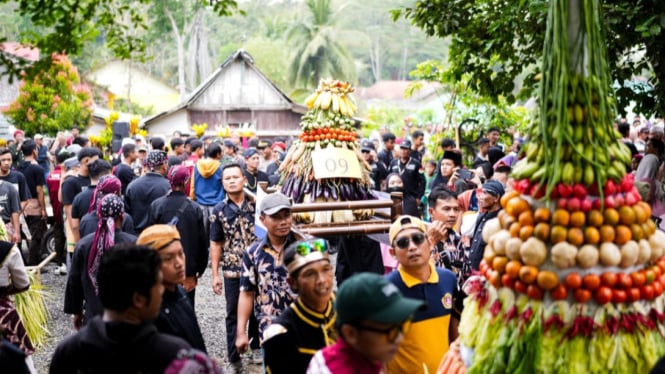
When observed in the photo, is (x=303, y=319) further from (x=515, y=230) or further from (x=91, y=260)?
(x=91, y=260)

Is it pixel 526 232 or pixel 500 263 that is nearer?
pixel 526 232

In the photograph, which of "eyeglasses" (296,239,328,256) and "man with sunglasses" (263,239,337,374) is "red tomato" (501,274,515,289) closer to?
"man with sunglasses" (263,239,337,374)

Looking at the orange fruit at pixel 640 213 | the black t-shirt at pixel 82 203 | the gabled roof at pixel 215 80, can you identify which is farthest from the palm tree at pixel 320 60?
the orange fruit at pixel 640 213

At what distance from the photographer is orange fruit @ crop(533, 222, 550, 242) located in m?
3.58

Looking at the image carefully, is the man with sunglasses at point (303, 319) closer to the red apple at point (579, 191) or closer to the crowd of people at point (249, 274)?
the crowd of people at point (249, 274)

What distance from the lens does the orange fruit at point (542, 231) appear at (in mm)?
3576

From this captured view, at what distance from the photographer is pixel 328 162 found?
28.1 ft

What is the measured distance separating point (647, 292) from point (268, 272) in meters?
2.92

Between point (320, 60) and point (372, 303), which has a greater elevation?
point (320, 60)

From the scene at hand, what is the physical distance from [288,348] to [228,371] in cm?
383

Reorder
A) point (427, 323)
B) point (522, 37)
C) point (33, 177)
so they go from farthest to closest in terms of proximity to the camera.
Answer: point (33, 177) < point (522, 37) < point (427, 323)

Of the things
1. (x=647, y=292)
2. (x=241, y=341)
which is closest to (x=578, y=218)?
(x=647, y=292)

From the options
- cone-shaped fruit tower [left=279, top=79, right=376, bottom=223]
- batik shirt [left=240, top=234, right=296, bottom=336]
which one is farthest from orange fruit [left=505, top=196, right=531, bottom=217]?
cone-shaped fruit tower [left=279, top=79, right=376, bottom=223]

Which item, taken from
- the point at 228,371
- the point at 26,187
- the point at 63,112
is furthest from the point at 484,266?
the point at 63,112
